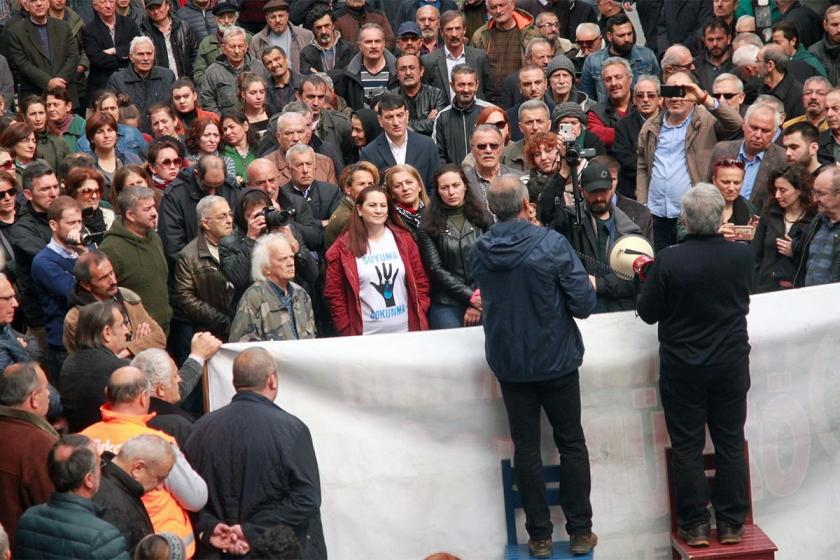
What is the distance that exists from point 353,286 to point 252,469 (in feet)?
8.26

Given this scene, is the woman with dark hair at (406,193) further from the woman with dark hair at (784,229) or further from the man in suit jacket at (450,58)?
the man in suit jacket at (450,58)

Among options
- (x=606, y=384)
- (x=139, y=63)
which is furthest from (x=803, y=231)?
(x=139, y=63)

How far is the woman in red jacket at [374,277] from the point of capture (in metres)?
9.12

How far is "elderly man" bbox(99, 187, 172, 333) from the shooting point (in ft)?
30.4

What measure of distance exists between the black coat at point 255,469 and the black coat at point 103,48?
865cm

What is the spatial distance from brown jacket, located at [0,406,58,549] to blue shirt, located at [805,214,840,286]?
4.58 metres

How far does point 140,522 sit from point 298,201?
3.93m

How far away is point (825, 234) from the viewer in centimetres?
875

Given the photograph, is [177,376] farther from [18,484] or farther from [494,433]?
[494,433]

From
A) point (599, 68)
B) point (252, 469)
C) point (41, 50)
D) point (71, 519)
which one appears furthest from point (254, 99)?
point (71, 519)

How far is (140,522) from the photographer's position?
6516mm

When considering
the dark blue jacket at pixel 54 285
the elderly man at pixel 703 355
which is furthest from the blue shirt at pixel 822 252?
the dark blue jacket at pixel 54 285

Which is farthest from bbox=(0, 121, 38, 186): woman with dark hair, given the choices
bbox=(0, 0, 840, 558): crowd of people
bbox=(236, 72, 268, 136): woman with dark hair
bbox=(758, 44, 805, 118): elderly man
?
bbox=(758, 44, 805, 118): elderly man

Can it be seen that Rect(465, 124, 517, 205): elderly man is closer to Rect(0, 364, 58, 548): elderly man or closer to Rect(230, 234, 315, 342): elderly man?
Rect(230, 234, 315, 342): elderly man
